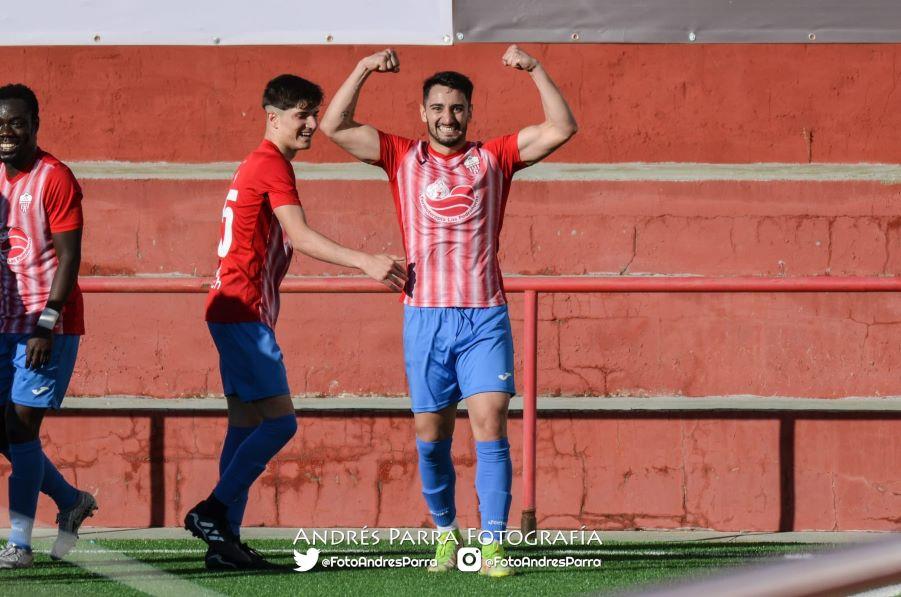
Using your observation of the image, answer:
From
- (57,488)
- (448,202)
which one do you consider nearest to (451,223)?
(448,202)

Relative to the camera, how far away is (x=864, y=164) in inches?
259

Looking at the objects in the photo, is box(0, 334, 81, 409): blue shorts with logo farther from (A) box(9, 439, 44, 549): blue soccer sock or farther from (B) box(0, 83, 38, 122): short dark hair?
(B) box(0, 83, 38, 122): short dark hair

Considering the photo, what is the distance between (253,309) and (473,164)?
3.02 ft

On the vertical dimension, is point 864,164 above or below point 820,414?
above

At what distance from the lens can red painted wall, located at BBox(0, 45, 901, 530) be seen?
20.1 ft

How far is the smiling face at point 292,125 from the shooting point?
4676 mm

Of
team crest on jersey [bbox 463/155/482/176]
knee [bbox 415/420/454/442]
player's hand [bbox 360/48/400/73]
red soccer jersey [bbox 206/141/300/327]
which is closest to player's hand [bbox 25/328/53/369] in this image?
red soccer jersey [bbox 206/141/300/327]

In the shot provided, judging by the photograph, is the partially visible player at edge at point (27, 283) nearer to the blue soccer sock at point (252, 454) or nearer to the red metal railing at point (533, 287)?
the blue soccer sock at point (252, 454)

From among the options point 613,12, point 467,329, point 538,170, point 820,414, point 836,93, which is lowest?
point 820,414

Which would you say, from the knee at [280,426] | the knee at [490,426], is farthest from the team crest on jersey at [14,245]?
the knee at [490,426]

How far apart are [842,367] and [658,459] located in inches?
40.9

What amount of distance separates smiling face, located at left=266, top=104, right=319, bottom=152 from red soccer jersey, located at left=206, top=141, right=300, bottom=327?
11 centimetres

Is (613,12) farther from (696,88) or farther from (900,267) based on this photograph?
(900,267)

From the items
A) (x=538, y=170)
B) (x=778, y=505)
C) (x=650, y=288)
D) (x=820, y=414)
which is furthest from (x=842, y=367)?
(x=538, y=170)
